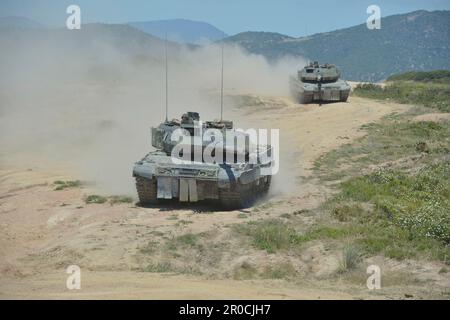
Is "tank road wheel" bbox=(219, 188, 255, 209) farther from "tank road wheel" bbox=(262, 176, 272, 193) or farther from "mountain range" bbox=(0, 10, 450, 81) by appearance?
"mountain range" bbox=(0, 10, 450, 81)

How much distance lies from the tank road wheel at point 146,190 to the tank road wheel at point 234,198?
4.79ft

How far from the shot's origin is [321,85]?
33.4m

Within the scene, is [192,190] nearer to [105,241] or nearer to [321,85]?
[105,241]

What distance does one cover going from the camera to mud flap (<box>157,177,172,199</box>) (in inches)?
548

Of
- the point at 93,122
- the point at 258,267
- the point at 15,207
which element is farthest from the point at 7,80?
the point at 258,267

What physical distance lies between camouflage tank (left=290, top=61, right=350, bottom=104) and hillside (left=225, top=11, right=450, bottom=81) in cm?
7392

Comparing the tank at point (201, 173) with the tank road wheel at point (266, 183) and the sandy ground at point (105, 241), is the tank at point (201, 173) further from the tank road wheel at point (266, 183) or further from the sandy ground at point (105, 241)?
the sandy ground at point (105, 241)

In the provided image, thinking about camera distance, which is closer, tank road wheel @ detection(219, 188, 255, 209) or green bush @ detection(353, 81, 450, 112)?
tank road wheel @ detection(219, 188, 255, 209)

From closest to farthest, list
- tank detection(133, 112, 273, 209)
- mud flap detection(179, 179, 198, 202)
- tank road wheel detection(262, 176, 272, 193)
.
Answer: tank detection(133, 112, 273, 209) < mud flap detection(179, 179, 198, 202) < tank road wheel detection(262, 176, 272, 193)

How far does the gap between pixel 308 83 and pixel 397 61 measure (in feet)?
294

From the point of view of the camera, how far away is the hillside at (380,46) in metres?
116

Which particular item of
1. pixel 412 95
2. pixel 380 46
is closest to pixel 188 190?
pixel 412 95

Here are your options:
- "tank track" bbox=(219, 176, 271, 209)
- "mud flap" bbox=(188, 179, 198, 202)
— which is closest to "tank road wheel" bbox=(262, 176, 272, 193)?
"tank track" bbox=(219, 176, 271, 209)
